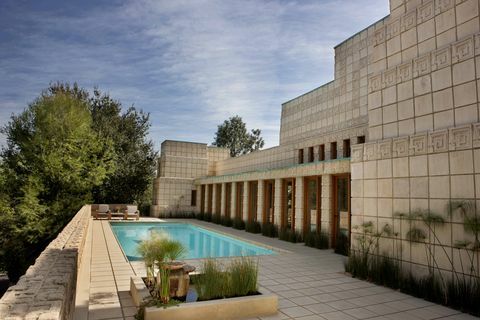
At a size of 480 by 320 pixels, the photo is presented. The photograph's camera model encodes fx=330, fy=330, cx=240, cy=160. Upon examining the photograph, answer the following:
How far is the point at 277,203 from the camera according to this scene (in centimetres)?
1273

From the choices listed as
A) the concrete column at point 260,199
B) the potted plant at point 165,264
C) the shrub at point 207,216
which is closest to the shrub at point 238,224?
the concrete column at point 260,199

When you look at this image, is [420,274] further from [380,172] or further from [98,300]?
[98,300]

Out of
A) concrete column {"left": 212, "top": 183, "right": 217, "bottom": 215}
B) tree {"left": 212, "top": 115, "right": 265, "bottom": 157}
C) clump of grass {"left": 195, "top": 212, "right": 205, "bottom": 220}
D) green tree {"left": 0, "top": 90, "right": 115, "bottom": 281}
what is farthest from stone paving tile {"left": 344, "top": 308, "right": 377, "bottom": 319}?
tree {"left": 212, "top": 115, "right": 265, "bottom": 157}

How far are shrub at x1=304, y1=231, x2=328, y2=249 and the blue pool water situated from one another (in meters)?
1.30

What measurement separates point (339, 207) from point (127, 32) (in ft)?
25.9

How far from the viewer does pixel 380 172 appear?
21.5 ft

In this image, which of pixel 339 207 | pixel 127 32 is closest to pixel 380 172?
pixel 339 207

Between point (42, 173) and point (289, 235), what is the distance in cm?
1437

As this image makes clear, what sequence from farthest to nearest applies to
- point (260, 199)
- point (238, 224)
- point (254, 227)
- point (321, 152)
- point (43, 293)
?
point (238, 224) → point (260, 199) → point (254, 227) → point (321, 152) → point (43, 293)

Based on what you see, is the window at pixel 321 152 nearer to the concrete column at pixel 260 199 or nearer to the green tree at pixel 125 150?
the concrete column at pixel 260 199

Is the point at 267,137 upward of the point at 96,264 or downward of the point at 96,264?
upward

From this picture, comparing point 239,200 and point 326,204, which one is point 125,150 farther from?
point 326,204

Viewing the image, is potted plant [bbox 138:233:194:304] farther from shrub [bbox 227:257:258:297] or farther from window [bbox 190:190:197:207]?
window [bbox 190:190:197:207]

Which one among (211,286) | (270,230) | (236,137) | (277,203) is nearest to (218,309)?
(211,286)
